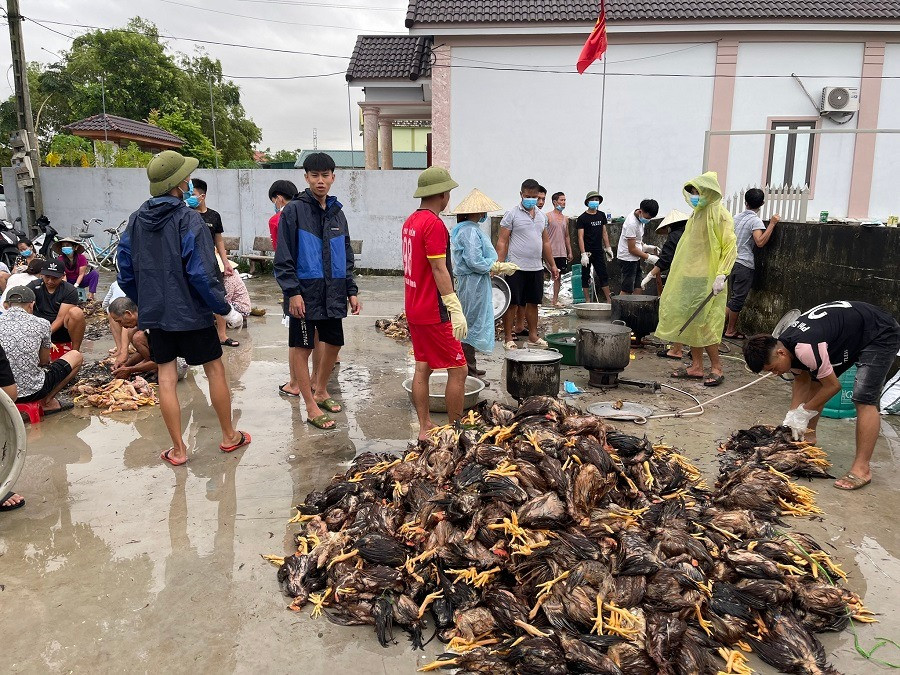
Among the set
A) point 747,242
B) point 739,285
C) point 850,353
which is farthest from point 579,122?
point 850,353

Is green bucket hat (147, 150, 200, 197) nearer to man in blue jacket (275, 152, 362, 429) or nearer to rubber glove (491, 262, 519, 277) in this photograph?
man in blue jacket (275, 152, 362, 429)

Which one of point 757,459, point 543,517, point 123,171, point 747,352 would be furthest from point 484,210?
point 123,171

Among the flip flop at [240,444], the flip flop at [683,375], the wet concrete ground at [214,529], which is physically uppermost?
the flip flop at [683,375]

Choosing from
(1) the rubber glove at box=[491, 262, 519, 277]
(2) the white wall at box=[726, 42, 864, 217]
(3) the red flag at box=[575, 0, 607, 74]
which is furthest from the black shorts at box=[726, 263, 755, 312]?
(2) the white wall at box=[726, 42, 864, 217]

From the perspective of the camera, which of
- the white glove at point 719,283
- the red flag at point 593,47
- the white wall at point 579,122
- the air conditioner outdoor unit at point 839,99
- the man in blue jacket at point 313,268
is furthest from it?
the white wall at point 579,122

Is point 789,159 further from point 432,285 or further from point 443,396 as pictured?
point 432,285

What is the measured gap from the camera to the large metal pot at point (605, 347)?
231 inches

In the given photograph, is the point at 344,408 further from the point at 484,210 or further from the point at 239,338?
the point at 239,338

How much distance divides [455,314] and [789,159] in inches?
481

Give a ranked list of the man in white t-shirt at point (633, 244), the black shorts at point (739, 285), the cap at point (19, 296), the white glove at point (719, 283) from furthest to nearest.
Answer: the man in white t-shirt at point (633, 244) → the black shorts at point (739, 285) → the white glove at point (719, 283) → the cap at point (19, 296)

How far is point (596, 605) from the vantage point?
258 cm

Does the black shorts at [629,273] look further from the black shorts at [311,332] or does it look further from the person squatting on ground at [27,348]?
the person squatting on ground at [27,348]

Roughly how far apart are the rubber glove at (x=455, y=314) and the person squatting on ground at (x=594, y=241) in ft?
18.2

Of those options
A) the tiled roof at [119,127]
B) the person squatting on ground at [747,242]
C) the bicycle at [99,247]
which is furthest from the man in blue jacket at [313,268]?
the tiled roof at [119,127]
